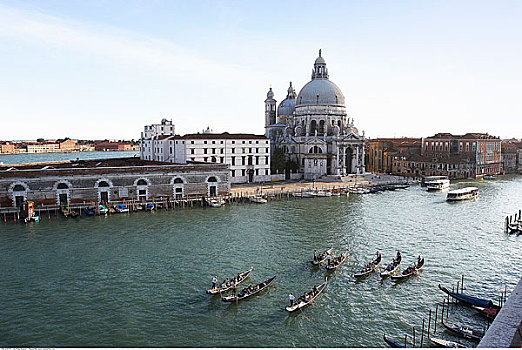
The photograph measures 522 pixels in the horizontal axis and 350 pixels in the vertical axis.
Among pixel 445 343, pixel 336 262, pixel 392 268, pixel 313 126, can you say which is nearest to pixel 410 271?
pixel 392 268

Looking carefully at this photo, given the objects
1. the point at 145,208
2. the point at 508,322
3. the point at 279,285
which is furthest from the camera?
the point at 145,208

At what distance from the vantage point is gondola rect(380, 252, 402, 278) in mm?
21145

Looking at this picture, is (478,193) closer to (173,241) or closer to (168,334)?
(173,241)

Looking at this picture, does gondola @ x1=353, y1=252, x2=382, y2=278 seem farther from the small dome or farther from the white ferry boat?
the small dome

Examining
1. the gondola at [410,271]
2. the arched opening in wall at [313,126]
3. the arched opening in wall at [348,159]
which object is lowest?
the gondola at [410,271]

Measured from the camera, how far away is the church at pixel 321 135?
59688 millimetres

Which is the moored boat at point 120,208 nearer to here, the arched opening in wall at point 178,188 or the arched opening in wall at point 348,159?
the arched opening in wall at point 178,188

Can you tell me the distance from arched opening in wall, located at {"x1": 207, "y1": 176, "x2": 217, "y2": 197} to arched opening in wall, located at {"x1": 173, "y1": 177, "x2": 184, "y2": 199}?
2.82 m

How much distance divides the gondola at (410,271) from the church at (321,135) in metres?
36.9

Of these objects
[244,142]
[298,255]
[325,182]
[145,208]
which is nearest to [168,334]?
[298,255]

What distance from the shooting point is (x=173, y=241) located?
27.5 m

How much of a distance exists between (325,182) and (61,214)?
109ft

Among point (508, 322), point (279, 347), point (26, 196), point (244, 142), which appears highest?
point (244, 142)

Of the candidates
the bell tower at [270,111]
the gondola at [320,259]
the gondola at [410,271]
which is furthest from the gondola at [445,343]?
the bell tower at [270,111]
